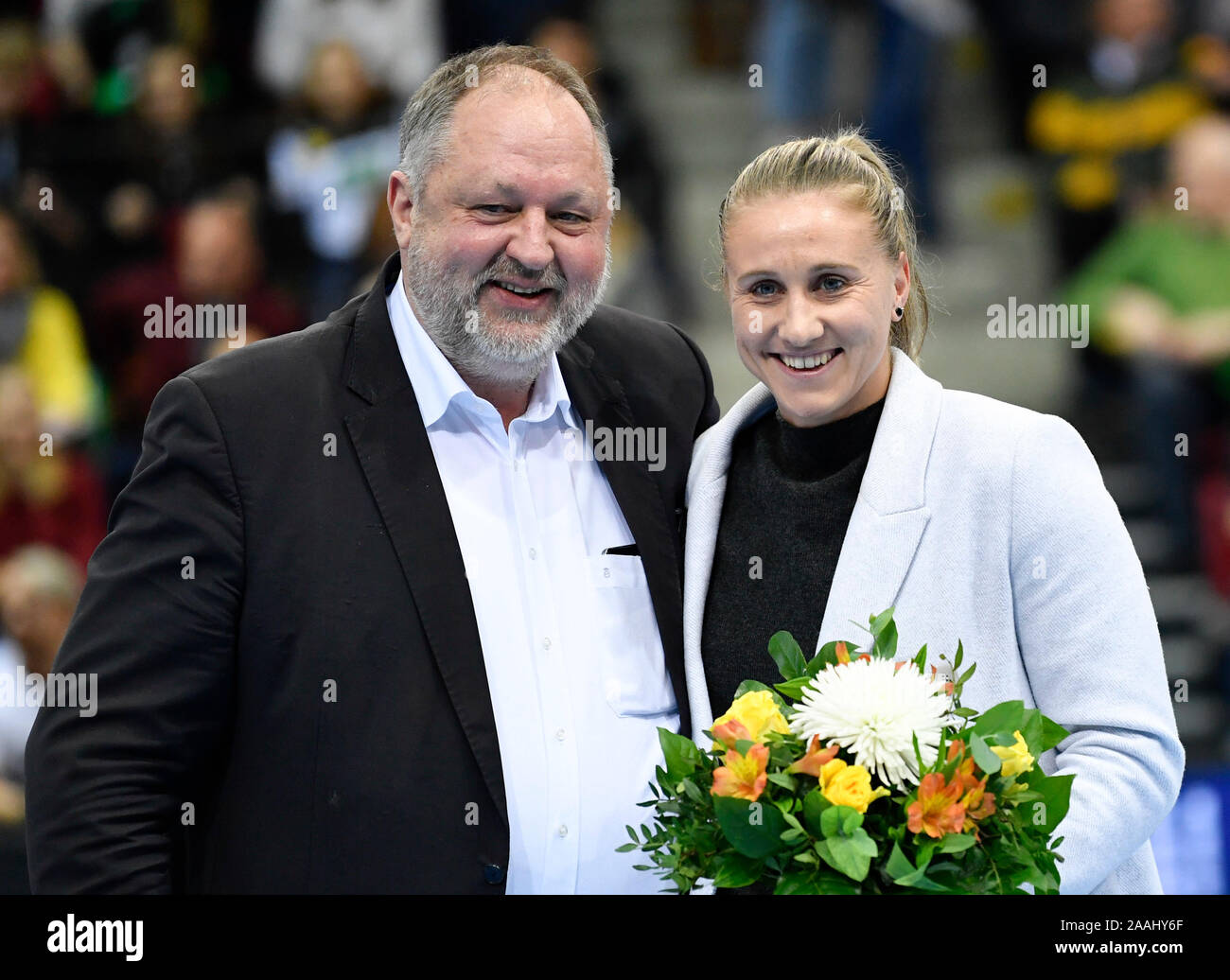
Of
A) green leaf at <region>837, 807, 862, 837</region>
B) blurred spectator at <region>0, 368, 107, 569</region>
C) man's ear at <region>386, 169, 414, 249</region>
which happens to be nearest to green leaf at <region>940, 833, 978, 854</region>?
green leaf at <region>837, 807, 862, 837</region>

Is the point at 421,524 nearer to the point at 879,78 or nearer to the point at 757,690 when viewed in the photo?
the point at 757,690

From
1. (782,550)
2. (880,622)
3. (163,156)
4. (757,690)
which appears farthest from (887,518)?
(163,156)

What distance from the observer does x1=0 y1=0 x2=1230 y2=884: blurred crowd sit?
244 inches

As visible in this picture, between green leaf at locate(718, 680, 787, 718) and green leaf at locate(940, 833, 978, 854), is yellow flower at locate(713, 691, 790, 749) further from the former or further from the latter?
green leaf at locate(940, 833, 978, 854)

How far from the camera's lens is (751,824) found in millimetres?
1990

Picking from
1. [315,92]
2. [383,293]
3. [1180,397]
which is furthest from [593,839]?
[315,92]

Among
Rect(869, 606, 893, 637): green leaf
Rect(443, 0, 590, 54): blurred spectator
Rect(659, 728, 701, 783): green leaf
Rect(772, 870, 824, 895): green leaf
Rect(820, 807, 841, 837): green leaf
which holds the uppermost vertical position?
Rect(443, 0, 590, 54): blurred spectator

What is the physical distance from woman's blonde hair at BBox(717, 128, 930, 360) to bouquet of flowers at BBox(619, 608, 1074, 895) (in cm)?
81

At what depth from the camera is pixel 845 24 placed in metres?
6.88

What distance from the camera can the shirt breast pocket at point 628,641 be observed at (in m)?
2.63

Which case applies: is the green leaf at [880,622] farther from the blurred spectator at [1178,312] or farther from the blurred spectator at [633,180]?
the blurred spectator at [633,180]

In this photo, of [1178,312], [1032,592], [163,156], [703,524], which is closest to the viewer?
[1032,592]

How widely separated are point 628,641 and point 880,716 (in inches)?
30.0
